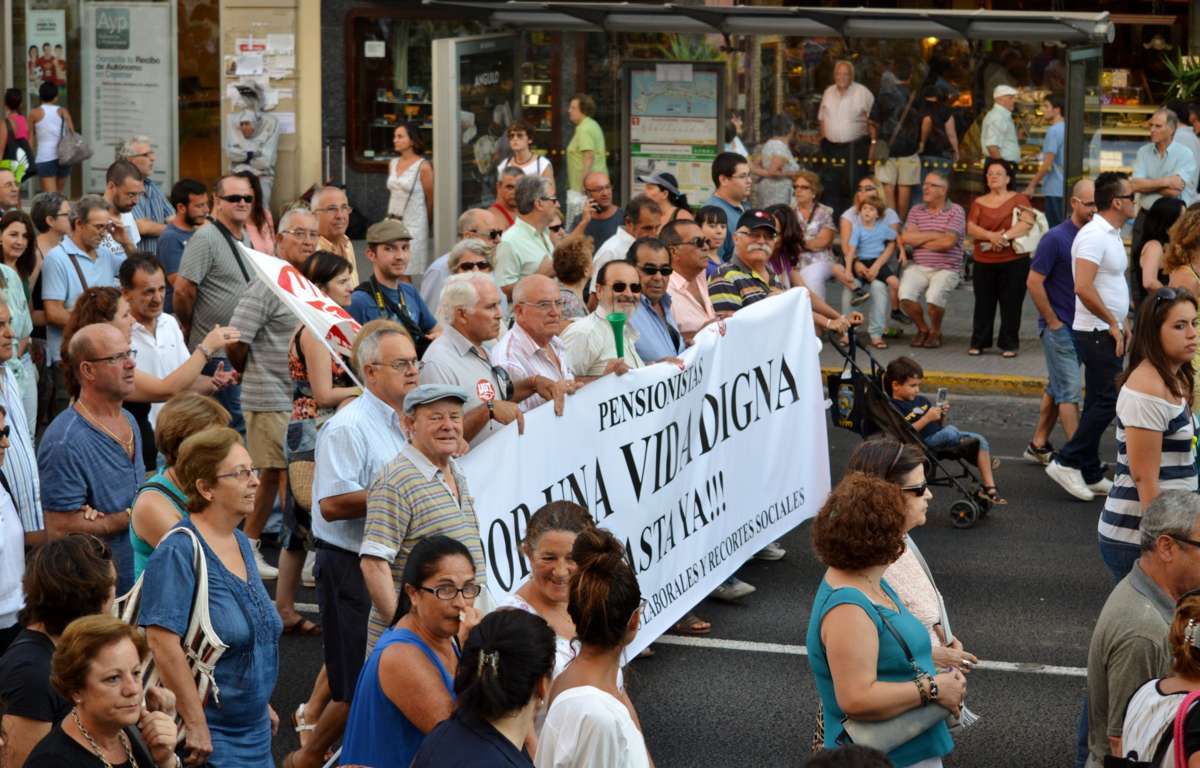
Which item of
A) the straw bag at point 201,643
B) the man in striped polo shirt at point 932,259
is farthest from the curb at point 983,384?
the straw bag at point 201,643

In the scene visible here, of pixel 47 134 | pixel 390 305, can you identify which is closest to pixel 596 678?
pixel 390 305

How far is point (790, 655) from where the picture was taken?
28.1ft

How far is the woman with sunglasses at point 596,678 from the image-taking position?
14.8 ft

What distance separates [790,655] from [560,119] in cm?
1165

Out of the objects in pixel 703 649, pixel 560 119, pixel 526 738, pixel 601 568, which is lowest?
pixel 703 649

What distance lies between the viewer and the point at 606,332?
8445mm

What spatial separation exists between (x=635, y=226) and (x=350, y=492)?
16.6 feet

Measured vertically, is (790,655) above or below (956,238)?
below

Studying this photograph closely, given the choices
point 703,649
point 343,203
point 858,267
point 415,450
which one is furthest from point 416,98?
point 415,450

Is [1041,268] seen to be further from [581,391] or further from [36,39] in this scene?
[36,39]

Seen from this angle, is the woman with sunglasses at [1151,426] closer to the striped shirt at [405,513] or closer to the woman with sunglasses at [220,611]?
the striped shirt at [405,513]

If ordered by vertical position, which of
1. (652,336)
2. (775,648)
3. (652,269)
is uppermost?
→ (652,269)

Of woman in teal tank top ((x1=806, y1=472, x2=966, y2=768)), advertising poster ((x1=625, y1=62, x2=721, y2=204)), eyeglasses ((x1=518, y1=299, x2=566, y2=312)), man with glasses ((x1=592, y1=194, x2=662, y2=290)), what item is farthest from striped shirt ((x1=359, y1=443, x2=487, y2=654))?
advertising poster ((x1=625, y1=62, x2=721, y2=204))

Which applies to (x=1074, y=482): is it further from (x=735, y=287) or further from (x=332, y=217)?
(x=332, y=217)
